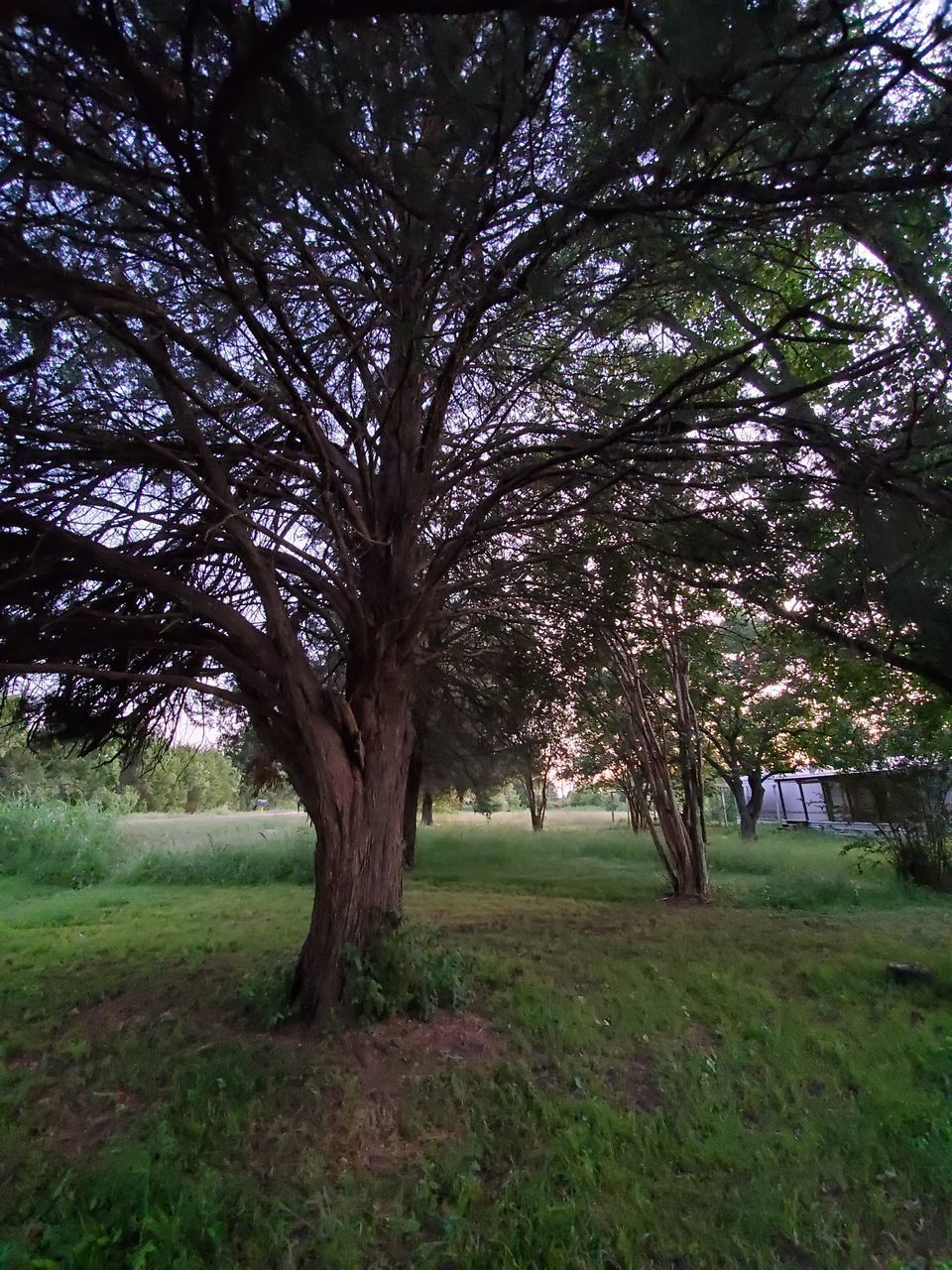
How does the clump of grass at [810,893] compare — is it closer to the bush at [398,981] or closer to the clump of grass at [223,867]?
the bush at [398,981]

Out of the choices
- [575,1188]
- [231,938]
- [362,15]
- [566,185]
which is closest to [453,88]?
[362,15]

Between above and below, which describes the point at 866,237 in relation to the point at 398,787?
above

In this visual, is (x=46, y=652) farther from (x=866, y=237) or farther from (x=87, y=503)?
(x=866, y=237)

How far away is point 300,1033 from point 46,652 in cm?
314

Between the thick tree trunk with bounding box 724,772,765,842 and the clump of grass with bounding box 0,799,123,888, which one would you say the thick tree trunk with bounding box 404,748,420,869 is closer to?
the clump of grass with bounding box 0,799,123,888

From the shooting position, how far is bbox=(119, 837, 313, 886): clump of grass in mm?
13984

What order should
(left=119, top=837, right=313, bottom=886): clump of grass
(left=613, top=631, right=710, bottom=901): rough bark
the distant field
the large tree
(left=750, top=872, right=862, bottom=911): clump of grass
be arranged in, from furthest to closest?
(left=119, top=837, right=313, bottom=886): clump of grass, the distant field, (left=613, top=631, right=710, bottom=901): rough bark, (left=750, top=872, right=862, bottom=911): clump of grass, the large tree

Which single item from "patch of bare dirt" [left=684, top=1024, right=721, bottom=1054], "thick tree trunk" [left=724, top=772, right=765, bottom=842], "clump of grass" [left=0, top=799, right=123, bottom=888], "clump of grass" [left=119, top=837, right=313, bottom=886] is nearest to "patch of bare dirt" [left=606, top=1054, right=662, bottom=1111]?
"patch of bare dirt" [left=684, top=1024, right=721, bottom=1054]

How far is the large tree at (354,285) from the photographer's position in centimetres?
265

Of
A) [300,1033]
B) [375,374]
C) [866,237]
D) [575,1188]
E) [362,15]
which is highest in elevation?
[375,374]

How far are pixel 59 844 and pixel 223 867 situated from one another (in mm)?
4552

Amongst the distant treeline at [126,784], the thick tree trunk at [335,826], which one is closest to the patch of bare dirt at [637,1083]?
the thick tree trunk at [335,826]

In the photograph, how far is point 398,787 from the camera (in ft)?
18.0

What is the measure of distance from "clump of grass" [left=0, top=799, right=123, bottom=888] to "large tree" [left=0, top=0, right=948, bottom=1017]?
11298 millimetres
